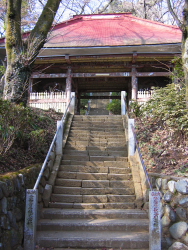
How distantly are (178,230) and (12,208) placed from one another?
2.80 meters

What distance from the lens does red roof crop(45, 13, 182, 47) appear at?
36.4 ft

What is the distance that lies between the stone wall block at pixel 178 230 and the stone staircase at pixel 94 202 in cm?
48

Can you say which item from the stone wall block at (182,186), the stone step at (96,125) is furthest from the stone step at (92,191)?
the stone step at (96,125)

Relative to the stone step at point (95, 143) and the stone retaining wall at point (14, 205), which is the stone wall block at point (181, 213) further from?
the stone step at point (95, 143)

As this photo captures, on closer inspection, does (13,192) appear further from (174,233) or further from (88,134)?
(88,134)

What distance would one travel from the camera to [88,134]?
7.78m

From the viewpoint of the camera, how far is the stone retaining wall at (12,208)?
330 cm

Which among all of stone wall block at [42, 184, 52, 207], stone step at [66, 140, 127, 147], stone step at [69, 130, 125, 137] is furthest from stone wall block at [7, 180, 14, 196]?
stone step at [69, 130, 125, 137]

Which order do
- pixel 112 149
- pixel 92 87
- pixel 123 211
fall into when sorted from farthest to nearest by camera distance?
pixel 92 87
pixel 112 149
pixel 123 211

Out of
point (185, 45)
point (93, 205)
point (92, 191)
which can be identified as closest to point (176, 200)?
point (93, 205)

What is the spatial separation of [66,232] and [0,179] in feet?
5.52

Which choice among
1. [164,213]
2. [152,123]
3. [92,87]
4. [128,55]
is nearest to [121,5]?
[92,87]

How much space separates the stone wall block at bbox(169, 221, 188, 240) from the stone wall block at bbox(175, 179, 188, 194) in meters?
0.53

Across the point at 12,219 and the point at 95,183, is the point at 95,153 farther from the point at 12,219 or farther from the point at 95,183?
the point at 12,219
